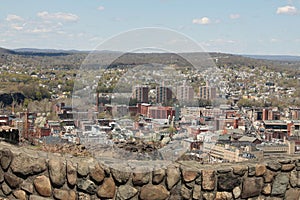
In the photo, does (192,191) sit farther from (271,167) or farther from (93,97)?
(93,97)

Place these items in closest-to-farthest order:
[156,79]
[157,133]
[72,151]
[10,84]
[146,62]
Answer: [72,151]
[157,133]
[146,62]
[156,79]
[10,84]

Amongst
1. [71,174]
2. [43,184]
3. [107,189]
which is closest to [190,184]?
[107,189]

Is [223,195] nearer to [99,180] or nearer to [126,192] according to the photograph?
[126,192]


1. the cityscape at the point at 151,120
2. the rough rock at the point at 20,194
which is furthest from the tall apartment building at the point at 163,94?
the rough rock at the point at 20,194

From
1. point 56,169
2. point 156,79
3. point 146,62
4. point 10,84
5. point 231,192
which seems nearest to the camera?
point 56,169

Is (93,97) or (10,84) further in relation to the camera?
(10,84)

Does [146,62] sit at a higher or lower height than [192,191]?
higher

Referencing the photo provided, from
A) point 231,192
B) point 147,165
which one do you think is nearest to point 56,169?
point 147,165
